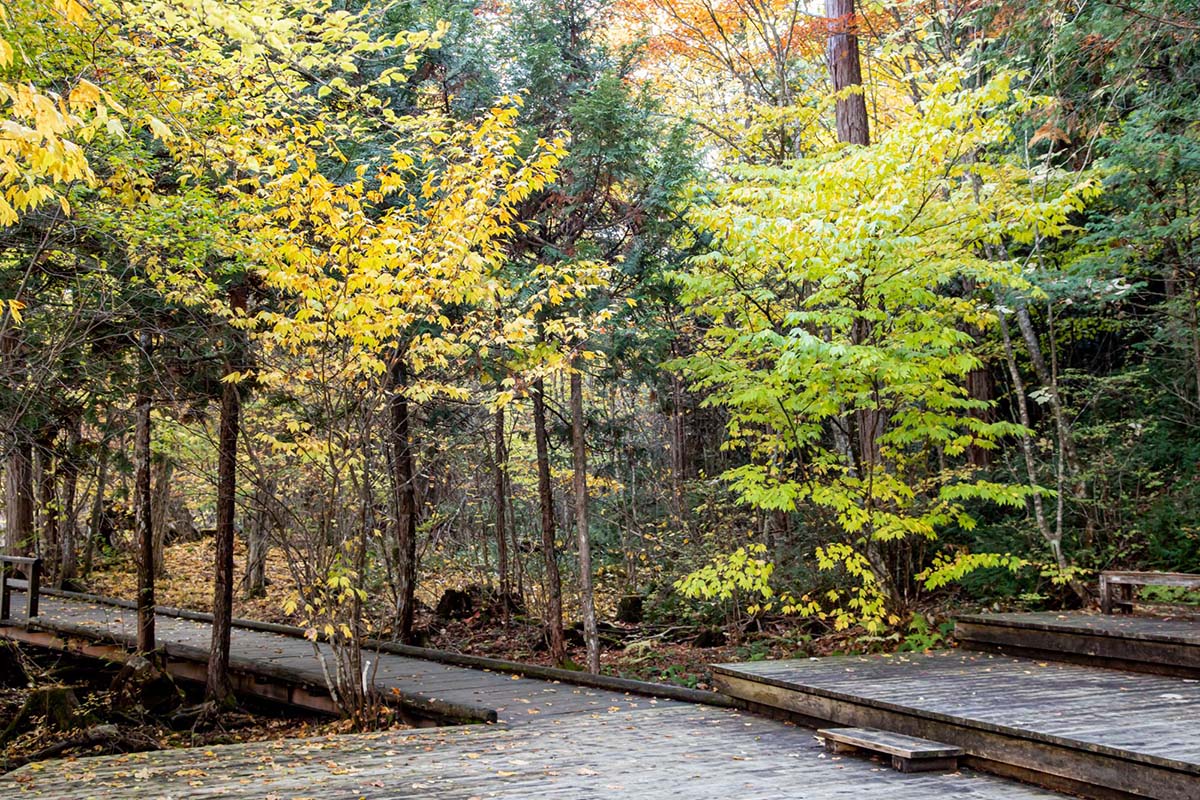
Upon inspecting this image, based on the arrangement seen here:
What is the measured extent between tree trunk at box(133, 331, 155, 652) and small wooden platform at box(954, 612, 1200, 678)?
8522mm

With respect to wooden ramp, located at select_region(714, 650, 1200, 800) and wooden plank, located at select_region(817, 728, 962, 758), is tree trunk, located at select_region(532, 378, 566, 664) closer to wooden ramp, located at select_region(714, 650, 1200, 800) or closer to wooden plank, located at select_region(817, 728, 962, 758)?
wooden ramp, located at select_region(714, 650, 1200, 800)

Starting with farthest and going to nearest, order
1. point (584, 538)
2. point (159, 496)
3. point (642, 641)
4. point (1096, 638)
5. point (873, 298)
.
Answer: point (159, 496) < point (642, 641) < point (584, 538) < point (873, 298) < point (1096, 638)

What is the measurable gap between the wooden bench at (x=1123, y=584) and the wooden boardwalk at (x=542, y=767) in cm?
385

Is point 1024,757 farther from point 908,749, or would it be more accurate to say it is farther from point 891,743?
point 891,743

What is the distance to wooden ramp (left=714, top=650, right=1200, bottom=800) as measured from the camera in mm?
4656

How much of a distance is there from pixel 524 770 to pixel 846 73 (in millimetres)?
9017

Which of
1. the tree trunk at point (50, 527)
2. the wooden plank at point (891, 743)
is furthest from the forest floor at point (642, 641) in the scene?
the tree trunk at point (50, 527)

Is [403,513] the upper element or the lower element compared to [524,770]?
upper

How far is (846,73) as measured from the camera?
11273 mm

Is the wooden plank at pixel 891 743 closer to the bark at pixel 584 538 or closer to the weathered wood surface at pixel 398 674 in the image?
the weathered wood surface at pixel 398 674

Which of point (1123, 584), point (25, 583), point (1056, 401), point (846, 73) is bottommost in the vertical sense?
point (1123, 584)

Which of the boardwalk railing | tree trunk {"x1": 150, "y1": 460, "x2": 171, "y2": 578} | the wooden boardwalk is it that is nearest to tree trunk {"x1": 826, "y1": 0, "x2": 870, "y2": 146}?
the wooden boardwalk

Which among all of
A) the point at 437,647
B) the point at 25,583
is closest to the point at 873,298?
the point at 437,647

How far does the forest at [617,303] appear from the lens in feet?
24.7
